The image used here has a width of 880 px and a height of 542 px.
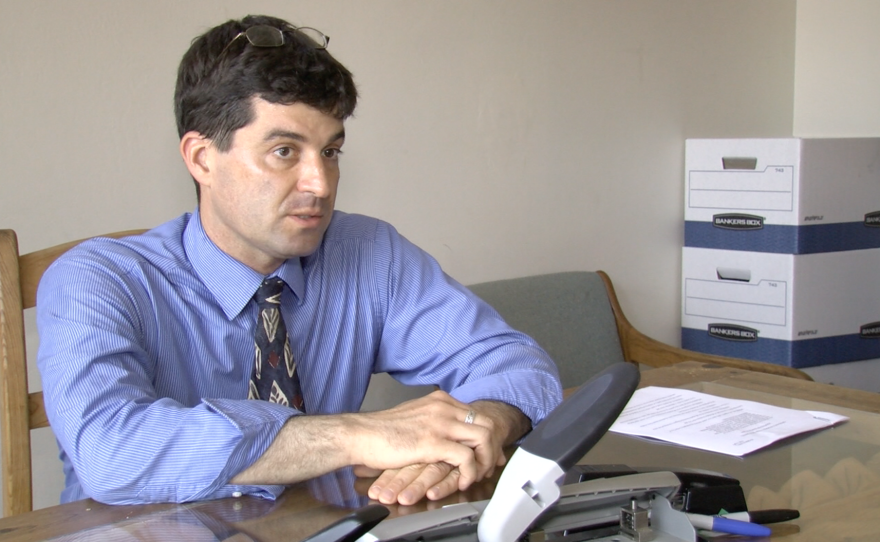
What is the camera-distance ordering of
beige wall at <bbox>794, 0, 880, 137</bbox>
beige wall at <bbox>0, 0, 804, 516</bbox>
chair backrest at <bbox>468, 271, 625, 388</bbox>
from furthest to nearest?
beige wall at <bbox>794, 0, 880, 137</bbox>, chair backrest at <bbox>468, 271, 625, 388</bbox>, beige wall at <bbox>0, 0, 804, 516</bbox>

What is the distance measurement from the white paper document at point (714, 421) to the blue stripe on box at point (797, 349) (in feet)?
4.66

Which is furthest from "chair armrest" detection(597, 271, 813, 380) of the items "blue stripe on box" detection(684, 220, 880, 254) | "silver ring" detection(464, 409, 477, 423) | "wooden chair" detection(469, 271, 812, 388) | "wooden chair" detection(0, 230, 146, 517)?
"wooden chair" detection(0, 230, 146, 517)

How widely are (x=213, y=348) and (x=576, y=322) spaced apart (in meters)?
1.50

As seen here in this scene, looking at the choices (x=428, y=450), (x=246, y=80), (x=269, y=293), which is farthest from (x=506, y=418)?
→ (x=246, y=80)

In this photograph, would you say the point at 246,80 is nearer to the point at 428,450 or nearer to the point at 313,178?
the point at 313,178

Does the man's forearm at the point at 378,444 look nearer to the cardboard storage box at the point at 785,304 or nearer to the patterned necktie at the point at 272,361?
the patterned necktie at the point at 272,361

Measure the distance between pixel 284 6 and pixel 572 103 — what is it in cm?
99

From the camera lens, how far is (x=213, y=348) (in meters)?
1.32

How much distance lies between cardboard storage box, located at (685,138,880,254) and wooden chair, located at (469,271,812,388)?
43 cm

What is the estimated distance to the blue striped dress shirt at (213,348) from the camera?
40.2 inches

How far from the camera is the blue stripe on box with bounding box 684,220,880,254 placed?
8.84 feet

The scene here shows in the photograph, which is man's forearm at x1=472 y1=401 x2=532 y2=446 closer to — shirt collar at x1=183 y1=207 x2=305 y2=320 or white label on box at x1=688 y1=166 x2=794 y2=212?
shirt collar at x1=183 y1=207 x2=305 y2=320

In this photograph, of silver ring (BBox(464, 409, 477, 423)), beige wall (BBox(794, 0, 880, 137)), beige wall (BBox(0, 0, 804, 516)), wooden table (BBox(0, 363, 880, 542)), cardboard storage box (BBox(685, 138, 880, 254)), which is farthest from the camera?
beige wall (BBox(794, 0, 880, 137))

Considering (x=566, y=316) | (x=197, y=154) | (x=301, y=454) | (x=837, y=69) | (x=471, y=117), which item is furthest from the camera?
(x=837, y=69)
